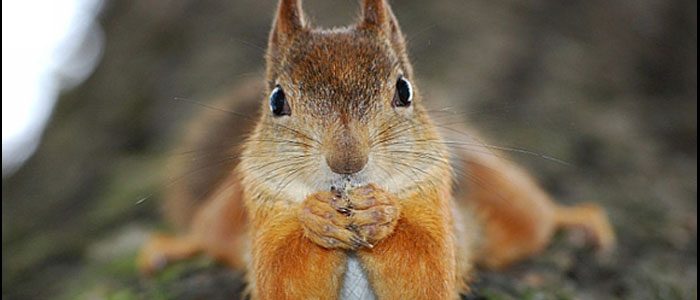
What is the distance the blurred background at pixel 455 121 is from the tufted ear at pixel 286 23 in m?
0.30

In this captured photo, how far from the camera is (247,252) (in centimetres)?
216

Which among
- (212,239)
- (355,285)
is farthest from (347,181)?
(212,239)

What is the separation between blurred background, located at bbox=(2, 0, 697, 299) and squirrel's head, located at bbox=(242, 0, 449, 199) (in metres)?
0.38

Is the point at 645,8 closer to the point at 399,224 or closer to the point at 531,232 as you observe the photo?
the point at 531,232

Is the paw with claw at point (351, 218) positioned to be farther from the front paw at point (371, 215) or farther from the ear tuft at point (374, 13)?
the ear tuft at point (374, 13)

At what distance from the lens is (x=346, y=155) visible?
5.49 feet

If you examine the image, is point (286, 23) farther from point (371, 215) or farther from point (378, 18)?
point (371, 215)

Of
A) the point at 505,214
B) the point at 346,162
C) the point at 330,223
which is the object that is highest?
the point at 346,162

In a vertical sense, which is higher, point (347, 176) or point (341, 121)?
point (341, 121)

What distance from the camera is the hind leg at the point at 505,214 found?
264 cm

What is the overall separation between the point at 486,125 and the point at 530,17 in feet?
3.77

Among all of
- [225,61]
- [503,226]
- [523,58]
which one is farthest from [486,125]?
[225,61]

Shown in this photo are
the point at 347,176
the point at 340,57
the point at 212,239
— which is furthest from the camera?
the point at 212,239

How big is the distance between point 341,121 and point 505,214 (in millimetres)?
1116
